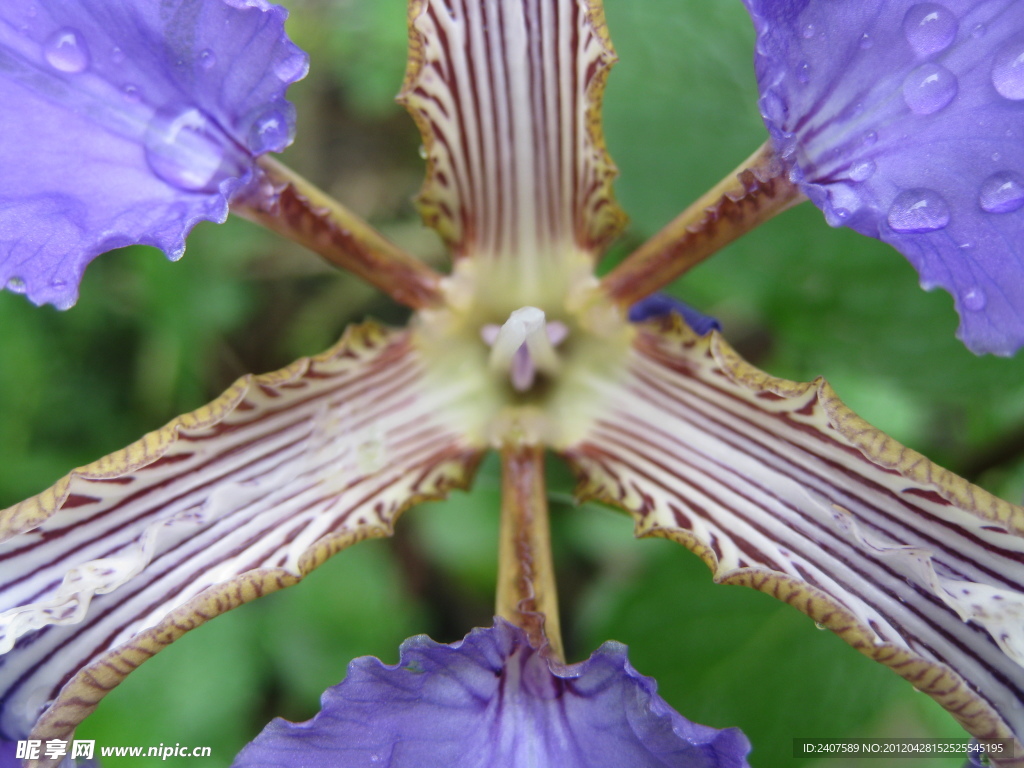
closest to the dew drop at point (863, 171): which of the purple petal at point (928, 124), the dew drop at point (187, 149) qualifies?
the purple petal at point (928, 124)

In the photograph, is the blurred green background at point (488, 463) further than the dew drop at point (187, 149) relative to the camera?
Yes

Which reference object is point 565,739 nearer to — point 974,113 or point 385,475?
point 385,475

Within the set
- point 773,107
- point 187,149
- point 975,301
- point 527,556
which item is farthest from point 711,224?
point 187,149

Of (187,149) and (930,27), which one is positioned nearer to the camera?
(930,27)

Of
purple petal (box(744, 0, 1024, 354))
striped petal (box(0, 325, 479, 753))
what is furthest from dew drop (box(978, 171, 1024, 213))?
striped petal (box(0, 325, 479, 753))

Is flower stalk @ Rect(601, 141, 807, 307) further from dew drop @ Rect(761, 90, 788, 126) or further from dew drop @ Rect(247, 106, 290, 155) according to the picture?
dew drop @ Rect(247, 106, 290, 155)

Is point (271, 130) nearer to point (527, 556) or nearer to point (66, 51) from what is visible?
point (66, 51)

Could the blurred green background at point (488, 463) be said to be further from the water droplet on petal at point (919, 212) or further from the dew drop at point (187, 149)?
the dew drop at point (187, 149)
